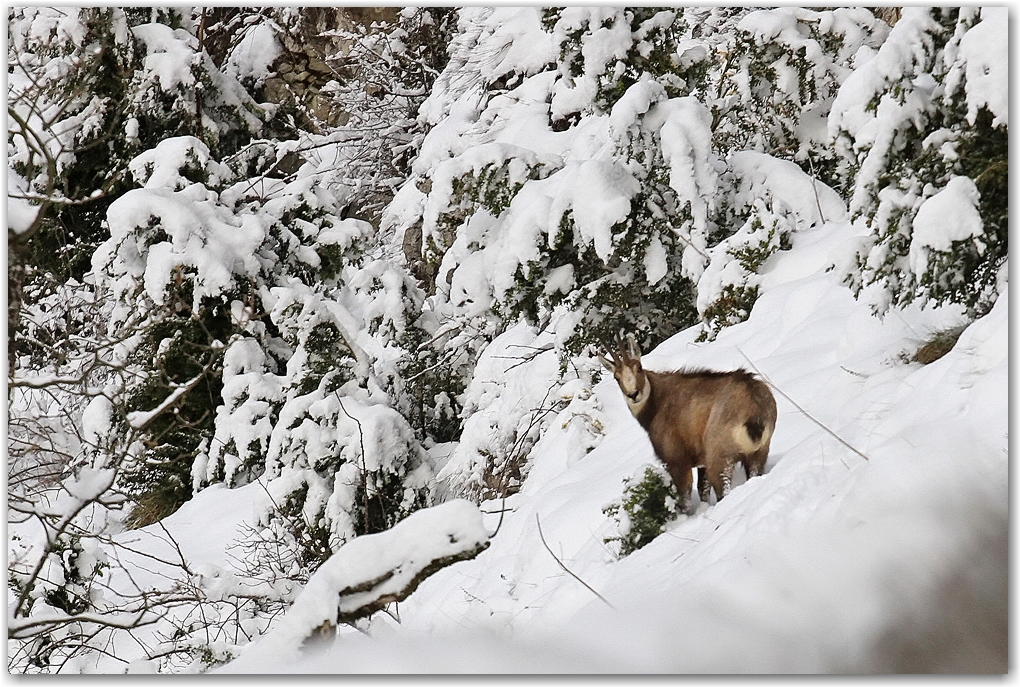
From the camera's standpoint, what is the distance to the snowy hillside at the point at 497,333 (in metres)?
1.63

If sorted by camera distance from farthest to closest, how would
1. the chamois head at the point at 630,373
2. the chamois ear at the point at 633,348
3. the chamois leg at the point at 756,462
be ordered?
the chamois ear at the point at 633,348
the chamois head at the point at 630,373
the chamois leg at the point at 756,462

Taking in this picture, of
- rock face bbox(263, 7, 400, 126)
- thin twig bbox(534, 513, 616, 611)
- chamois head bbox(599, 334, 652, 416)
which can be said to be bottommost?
thin twig bbox(534, 513, 616, 611)

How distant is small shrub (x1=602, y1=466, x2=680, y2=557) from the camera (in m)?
1.89

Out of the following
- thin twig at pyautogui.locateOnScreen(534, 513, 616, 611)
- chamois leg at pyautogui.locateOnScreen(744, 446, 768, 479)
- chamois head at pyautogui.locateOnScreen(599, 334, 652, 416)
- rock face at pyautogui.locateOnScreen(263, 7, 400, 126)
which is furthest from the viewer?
rock face at pyautogui.locateOnScreen(263, 7, 400, 126)

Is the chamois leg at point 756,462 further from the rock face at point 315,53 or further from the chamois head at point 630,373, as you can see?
the rock face at point 315,53

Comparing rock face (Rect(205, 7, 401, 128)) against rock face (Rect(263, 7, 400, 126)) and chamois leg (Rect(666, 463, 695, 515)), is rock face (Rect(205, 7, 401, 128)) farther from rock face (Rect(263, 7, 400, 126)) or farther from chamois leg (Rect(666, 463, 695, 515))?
chamois leg (Rect(666, 463, 695, 515))

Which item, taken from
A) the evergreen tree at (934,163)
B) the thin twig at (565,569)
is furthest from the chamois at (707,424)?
the evergreen tree at (934,163)

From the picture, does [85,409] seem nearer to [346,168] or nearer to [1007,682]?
[346,168]

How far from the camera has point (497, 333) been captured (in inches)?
116

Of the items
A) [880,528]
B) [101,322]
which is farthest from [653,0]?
[101,322]

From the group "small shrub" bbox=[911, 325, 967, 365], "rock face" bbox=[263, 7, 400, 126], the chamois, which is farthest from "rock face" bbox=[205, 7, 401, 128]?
"small shrub" bbox=[911, 325, 967, 365]

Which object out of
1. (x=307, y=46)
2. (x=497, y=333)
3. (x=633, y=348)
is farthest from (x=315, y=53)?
(x=633, y=348)

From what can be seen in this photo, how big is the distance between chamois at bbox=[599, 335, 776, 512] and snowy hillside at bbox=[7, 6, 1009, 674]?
33 mm

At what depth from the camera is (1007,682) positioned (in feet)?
5.37
